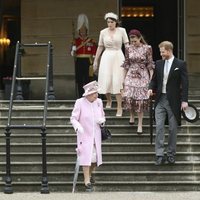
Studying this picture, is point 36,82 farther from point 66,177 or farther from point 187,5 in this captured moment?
point 66,177

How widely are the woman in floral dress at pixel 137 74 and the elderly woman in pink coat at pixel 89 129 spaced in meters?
1.30

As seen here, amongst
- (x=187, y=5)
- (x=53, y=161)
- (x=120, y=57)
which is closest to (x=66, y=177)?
(x=53, y=161)

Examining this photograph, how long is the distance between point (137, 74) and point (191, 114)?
1.18 m

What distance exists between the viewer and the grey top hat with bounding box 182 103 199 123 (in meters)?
10.9

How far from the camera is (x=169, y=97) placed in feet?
34.4

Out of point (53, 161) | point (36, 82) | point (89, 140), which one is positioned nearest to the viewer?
point (89, 140)

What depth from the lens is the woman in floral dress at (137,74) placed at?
36.9 feet

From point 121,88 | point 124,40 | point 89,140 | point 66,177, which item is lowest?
point 66,177

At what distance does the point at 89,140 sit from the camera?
32.9 ft

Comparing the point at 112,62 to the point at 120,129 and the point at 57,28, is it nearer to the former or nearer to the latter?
the point at 120,129

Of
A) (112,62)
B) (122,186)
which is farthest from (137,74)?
(122,186)

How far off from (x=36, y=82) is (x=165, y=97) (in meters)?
6.45
